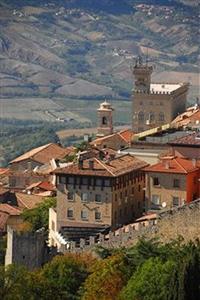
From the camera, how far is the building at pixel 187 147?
55.9 metres

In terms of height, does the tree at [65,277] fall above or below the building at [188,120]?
below

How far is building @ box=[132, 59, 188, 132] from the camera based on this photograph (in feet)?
280

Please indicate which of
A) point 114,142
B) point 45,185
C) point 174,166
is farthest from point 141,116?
point 174,166

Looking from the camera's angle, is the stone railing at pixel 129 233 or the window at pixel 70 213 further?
the window at pixel 70 213

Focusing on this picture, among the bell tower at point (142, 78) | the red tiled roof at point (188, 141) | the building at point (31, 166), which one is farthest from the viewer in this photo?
the bell tower at point (142, 78)

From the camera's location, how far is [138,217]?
2170 inches

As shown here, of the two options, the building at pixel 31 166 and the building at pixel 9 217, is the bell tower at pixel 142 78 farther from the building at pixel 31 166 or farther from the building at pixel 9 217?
the building at pixel 9 217

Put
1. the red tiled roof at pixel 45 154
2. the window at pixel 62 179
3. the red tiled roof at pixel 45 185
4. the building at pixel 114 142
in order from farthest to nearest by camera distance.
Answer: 1. the red tiled roof at pixel 45 154
2. the red tiled roof at pixel 45 185
3. the building at pixel 114 142
4. the window at pixel 62 179

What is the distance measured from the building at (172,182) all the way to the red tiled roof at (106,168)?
3.83ft

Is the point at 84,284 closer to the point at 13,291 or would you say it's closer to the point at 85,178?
the point at 13,291

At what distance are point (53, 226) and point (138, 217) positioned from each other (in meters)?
3.63

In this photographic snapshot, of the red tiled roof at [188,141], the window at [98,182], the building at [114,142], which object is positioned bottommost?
the window at [98,182]

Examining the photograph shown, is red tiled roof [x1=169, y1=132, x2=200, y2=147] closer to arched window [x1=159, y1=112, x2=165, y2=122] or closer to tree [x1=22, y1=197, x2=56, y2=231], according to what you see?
tree [x1=22, y1=197, x2=56, y2=231]

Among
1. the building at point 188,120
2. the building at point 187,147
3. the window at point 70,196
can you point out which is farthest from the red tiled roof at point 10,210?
the building at point 187,147
